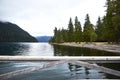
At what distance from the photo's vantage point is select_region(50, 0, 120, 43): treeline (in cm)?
4532

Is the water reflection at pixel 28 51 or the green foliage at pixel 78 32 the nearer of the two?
the water reflection at pixel 28 51

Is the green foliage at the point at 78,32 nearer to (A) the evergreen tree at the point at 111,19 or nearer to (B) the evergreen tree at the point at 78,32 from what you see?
(B) the evergreen tree at the point at 78,32

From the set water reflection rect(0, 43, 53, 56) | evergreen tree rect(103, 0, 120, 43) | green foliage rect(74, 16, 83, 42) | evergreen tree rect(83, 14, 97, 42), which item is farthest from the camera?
green foliage rect(74, 16, 83, 42)

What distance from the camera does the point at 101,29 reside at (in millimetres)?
88188

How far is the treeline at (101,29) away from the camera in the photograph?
45.3 metres

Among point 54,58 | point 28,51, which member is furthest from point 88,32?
point 54,58

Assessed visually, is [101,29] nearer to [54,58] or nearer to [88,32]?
[88,32]

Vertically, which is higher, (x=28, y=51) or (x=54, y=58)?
(x=54, y=58)

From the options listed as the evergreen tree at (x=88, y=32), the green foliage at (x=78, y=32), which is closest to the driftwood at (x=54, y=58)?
the evergreen tree at (x=88, y=32)

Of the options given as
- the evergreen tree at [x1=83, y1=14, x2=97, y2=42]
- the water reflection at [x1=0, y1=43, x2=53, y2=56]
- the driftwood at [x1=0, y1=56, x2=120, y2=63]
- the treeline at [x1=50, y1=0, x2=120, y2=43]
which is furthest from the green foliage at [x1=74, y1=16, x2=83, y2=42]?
the driftwood at [x1=0, y1=56, x2=120, y2=63]

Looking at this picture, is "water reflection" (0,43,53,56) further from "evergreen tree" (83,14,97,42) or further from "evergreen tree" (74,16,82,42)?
"evergreen tree" (83,14,97,42)

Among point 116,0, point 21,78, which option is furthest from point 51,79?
point 116,0

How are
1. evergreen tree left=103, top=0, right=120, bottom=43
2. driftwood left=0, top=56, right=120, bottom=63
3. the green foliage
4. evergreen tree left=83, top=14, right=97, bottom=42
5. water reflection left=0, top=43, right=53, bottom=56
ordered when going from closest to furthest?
driftwood left=0, top=56, right=120, bottom=63 < water reflection left=0, top=43, right=53, bottom=56 < evergreen tree left=103, top=0, right=120, bottom=43 < evergreen tree left=83, top=14, right=97, bottom=42 < the green foliage

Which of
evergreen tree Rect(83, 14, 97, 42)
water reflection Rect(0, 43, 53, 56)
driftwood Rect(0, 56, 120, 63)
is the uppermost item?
evergreen tree Rect(83, 14, 97, 42)
